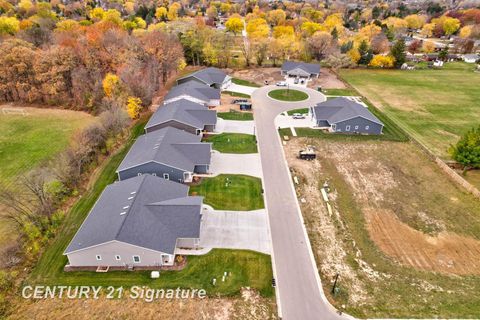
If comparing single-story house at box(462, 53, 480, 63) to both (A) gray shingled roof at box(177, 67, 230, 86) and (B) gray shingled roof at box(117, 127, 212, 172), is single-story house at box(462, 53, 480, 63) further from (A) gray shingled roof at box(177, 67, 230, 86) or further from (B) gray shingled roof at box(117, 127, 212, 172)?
(B) gray shingled roof at box(117, 127, 212, 172)

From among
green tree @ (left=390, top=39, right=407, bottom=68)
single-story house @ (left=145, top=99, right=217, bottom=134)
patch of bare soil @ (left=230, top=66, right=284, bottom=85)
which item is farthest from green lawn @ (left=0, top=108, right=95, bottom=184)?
green tree @ (left=390, top=39, right=407, bottom=68)

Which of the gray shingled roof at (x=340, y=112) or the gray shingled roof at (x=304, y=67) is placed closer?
the gray shingled roof at (x=340, y=112)

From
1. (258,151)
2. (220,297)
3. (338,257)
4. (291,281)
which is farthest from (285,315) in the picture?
(258,151)

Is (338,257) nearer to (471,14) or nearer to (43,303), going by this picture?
→ (43,303)

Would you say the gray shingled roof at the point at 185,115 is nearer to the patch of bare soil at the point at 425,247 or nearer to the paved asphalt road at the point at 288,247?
the paved asphalt road at the point at 288,247

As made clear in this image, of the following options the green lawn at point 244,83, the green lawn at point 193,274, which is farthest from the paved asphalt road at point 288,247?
the green lawn at point 244,83

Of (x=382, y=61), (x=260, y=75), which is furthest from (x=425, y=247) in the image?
(x=382, y=61)
